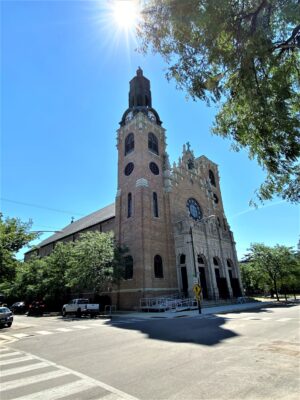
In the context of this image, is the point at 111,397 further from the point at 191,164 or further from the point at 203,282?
the point at 191,164

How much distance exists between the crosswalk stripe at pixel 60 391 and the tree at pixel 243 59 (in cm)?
783

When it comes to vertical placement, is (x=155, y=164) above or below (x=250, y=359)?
above

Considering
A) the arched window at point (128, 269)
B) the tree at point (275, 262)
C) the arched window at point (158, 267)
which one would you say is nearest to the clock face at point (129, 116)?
the arched window at point (158, 267)

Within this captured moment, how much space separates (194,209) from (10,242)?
2549cm

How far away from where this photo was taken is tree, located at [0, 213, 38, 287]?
63.8ft

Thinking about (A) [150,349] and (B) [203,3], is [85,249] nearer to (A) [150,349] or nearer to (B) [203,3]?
(A) [150,349]

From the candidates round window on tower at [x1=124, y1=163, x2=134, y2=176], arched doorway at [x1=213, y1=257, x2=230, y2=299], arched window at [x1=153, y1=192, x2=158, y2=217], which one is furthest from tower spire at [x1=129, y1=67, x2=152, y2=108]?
arched doorway at [x1=213, y1=257, x2=230, y2=299]

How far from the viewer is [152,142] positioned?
37469 millimetres

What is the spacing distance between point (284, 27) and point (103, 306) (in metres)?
30.7

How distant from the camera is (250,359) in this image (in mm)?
6773

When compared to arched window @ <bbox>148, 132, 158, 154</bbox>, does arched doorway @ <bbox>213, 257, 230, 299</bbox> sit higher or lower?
lower

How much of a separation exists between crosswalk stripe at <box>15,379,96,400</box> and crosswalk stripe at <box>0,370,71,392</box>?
0.75 m

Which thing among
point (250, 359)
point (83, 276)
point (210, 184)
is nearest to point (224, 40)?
point (250, 359)

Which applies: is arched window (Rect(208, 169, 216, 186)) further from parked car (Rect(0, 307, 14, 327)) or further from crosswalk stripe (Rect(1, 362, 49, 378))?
crosswalk stripe (Rect(1, 362, 49, 378))
